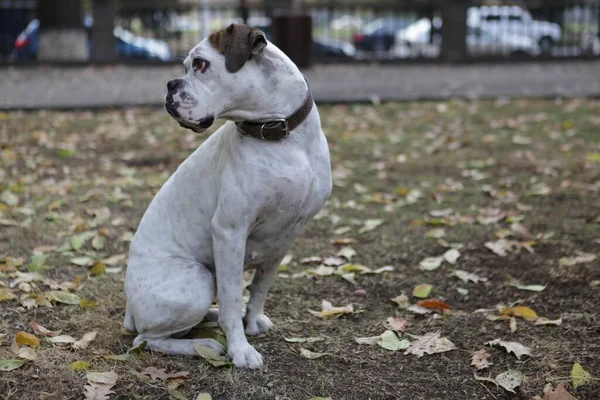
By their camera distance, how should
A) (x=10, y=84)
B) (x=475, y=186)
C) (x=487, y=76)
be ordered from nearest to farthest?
(x=475, y=186)
(x=10, y=84)
(x=487, y=76)

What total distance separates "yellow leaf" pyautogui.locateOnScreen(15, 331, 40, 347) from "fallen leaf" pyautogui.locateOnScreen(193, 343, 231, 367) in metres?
0.86

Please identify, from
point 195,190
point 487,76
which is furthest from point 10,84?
point 195,190

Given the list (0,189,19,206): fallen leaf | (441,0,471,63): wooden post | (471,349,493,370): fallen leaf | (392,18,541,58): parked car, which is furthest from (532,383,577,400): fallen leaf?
(392,18,541,58): parked car

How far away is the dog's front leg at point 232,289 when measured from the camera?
12.2 ft

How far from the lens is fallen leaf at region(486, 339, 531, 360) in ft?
13.4

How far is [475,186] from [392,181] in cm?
85

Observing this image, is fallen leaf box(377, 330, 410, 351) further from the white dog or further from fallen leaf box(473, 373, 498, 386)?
the white dog

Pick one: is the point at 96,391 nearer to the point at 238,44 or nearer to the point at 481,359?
the point at 238,44

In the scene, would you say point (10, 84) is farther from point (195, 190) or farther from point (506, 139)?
point (195, 190)

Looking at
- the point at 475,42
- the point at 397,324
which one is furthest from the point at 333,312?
the point at 475,42

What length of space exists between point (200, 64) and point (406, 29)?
2229cm

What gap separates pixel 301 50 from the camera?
54.7 feet

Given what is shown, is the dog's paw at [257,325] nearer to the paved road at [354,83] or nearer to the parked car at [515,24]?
the paved road at [354,83]

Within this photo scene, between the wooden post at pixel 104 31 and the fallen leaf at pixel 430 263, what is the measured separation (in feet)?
47.9
